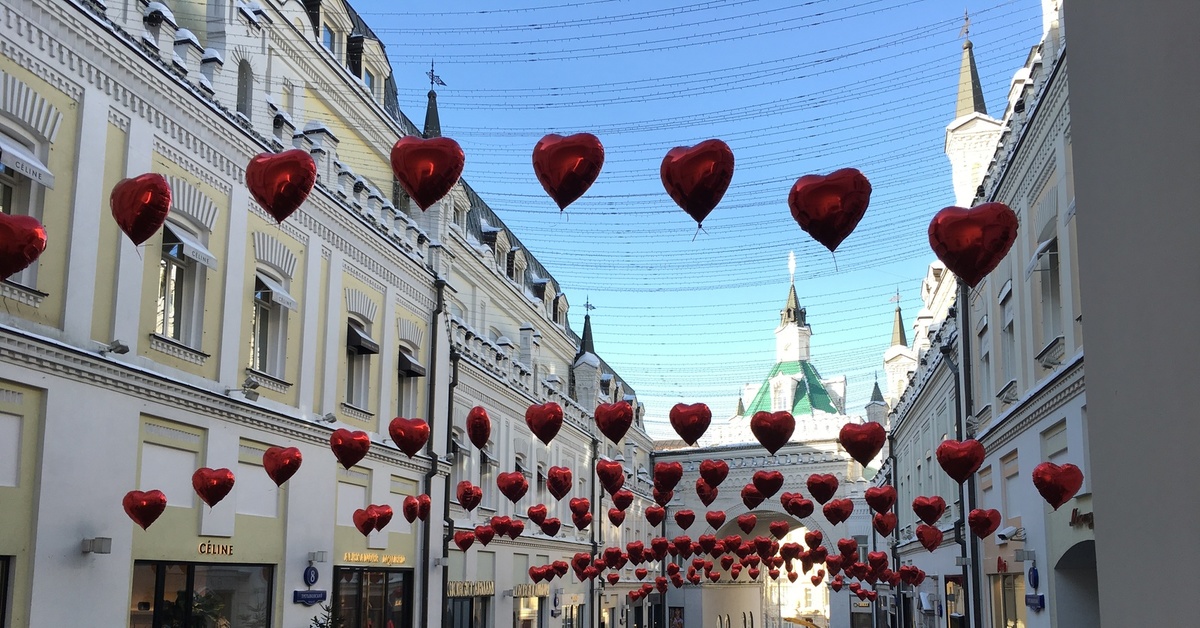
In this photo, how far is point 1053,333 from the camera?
1445cm

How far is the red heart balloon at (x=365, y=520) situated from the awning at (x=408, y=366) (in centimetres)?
387

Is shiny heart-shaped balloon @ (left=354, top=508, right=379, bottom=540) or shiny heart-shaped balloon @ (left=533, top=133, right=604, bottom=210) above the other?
shiny heart-shaped balloon @ (left=533, top=133, right=604, bottom=210)

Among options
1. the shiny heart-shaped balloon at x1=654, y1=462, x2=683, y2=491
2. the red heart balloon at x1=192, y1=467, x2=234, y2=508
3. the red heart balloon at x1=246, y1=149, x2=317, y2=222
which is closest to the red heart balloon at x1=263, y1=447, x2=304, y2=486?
the red heart balloon at x1=192, y1=467, x2=234, y2=508

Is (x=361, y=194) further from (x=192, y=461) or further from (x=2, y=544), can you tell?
(x=2, y=544)

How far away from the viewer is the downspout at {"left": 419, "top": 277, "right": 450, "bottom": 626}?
68.6 ft

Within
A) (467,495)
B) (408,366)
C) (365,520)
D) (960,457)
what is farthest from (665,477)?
(960,457)

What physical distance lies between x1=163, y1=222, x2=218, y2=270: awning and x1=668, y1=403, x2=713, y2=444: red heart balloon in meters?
7.17

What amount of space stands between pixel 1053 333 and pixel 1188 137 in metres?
12.7

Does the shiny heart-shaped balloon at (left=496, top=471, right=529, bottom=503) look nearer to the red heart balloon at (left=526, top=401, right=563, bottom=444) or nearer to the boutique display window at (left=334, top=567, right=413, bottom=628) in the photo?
the red heart balloon at (left=526, top=401, right=563, bottom=444)

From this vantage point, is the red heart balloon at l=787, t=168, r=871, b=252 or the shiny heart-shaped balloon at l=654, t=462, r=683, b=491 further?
the shiny heart-shaped balloon at l=654, t=462, r=683, b=491

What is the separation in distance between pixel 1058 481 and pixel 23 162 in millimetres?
11200

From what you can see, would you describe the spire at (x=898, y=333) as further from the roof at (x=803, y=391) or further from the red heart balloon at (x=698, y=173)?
the red heart balloon at (x=698, y=173)

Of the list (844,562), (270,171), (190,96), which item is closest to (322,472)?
(190,96)

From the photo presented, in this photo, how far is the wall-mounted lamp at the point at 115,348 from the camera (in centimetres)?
1177
